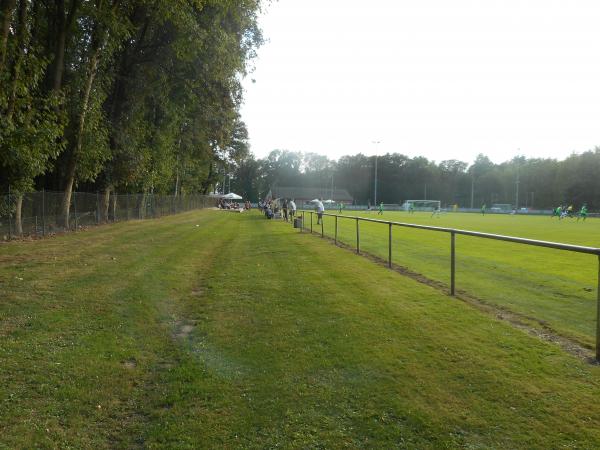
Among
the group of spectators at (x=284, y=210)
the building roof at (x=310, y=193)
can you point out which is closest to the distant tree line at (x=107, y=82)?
the group of spectators at (x=284, y=210)

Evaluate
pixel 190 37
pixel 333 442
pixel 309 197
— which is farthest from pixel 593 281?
pixel 309 197

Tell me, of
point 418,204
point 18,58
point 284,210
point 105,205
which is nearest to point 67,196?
point 105,205

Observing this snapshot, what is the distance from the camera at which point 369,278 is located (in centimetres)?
963

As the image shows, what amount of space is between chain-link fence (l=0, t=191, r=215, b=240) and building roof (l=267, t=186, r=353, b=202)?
303ft

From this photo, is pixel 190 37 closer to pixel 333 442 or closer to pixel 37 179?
pixel 37 179

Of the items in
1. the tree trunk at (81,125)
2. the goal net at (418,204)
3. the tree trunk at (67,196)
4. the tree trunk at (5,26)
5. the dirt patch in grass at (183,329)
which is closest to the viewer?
the dirt patch in grass at (183,329)

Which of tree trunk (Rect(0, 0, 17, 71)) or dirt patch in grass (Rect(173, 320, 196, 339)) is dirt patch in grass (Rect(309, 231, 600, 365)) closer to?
dirt patch in grass (Rect(173, 320, 196, 339))

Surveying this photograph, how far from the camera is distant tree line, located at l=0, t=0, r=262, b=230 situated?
1530cm

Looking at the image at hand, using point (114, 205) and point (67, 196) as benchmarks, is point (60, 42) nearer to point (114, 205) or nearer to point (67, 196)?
point (67, 196)

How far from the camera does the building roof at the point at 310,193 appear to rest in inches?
5094

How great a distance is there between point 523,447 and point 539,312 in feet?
13.4

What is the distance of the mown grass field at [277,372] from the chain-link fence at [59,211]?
9.77 meters

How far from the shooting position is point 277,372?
4.62m

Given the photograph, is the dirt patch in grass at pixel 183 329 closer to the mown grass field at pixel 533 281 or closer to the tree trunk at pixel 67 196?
the mown grass field at pixel 533 281
